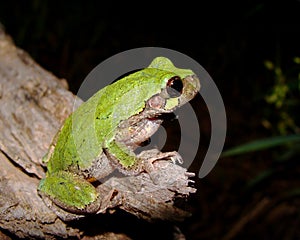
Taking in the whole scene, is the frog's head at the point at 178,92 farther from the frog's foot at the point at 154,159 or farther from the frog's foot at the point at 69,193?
the frog's foot at the point at 69,193

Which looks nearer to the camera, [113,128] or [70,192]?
[70,192]

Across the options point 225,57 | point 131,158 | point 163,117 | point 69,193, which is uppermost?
point 225,57

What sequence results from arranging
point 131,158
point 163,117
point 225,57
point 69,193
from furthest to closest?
point 225,57, point 163,117, point 131,158, point 69,193

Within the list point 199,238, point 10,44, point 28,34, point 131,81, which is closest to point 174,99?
point 131,81

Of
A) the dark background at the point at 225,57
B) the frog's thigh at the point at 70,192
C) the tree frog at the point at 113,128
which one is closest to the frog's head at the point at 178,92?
the tree frog at the point at 113,128

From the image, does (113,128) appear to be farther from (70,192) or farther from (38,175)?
(38,175)

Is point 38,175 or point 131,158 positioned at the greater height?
point 131,158

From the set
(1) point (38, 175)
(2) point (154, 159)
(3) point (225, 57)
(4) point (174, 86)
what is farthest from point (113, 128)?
(3) point (225, 57)
